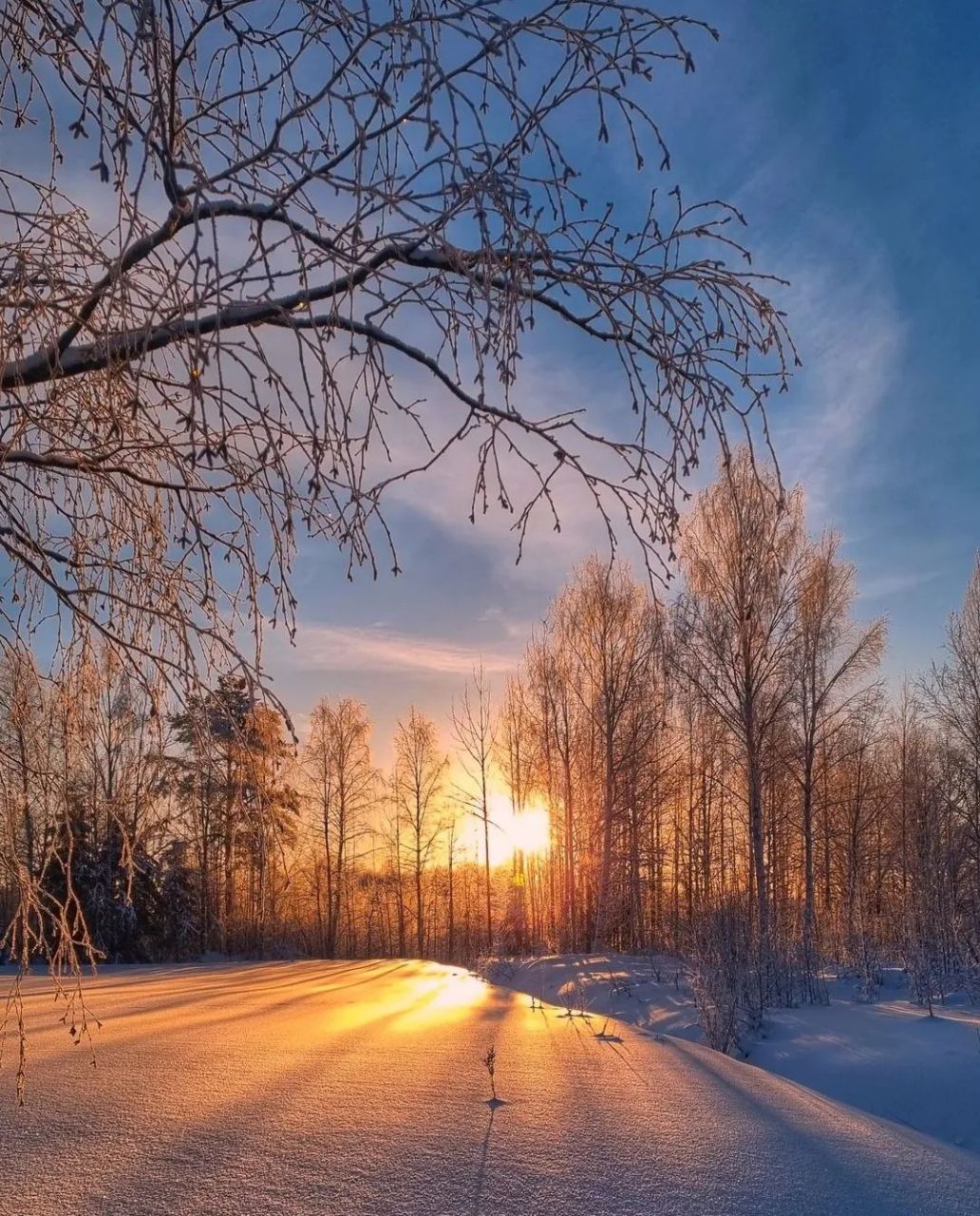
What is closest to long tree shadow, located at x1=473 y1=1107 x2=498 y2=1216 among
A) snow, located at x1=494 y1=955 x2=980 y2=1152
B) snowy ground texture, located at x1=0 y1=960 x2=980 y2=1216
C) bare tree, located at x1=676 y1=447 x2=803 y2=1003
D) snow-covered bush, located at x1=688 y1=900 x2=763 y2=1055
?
snowy ground texture, located at x1=0 y1=960 x2=980 y2=1216

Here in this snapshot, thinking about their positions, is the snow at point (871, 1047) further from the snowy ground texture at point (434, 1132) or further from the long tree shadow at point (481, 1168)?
the long tree shadow at point (481, 1168)

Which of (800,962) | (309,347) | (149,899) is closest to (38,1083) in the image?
(309,347)

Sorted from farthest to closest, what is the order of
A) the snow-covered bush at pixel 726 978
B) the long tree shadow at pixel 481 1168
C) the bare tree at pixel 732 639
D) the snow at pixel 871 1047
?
the bare tree at pixel 732 639 → the snow-covered bush at pixel 726 978 → the snow at pixel 871 1047 → the long tree shadow at pixel 481 1168

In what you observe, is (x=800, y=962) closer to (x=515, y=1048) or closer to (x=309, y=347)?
(x=515, y=1048)

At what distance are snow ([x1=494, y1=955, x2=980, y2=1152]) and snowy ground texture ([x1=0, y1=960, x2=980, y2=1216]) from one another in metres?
0.30

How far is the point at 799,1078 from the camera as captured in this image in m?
6.30

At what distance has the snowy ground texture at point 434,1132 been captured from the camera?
2564 mm

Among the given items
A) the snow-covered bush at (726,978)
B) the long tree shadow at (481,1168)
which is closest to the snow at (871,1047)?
the snow-covered bush at (726,978)

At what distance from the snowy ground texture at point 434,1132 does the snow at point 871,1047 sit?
0.97 ft

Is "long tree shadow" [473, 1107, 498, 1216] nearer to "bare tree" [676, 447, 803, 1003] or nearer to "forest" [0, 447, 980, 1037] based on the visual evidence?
"forest" [0, 447, 980, 1037]

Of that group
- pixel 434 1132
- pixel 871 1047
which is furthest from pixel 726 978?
pixel 434 1132

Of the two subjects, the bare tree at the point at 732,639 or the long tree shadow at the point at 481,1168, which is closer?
the long tree shadow at the point at 481,1168

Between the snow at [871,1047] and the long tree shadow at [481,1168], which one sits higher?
the long tree shadow at [481,1168]

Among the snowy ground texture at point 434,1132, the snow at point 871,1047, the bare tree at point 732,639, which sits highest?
the bare tree at point 732,639
